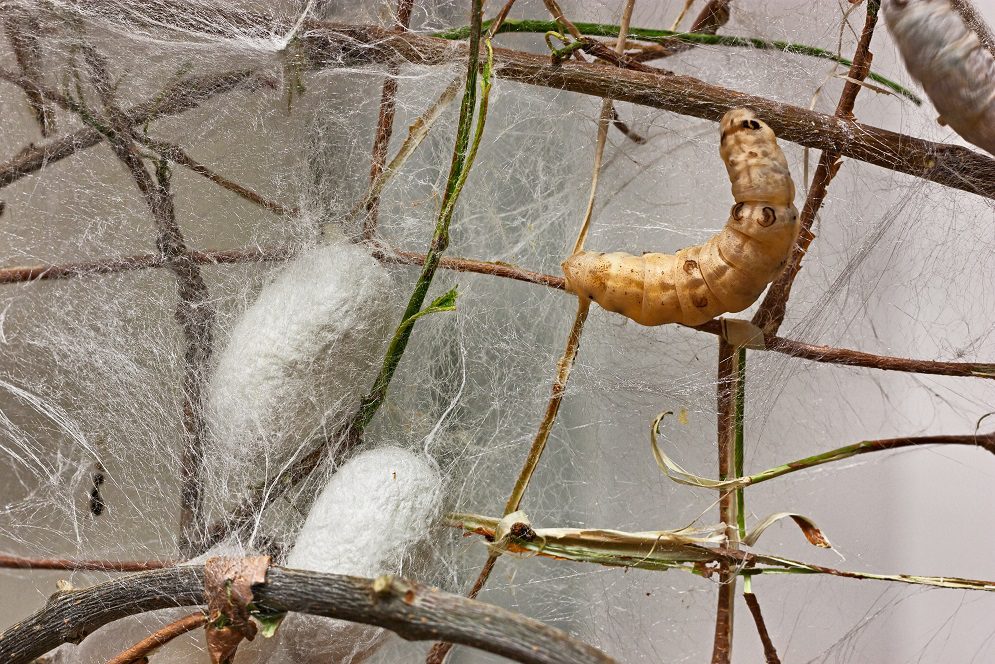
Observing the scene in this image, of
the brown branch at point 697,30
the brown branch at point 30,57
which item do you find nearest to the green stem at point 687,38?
the brown branch at point 697,30

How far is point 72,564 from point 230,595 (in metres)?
0.25

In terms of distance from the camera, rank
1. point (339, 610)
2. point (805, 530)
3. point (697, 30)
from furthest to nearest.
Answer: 1. point (697, 30)
2. point (805, 530)
3. point (339, 610)

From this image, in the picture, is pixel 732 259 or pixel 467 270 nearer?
pixel 732 259

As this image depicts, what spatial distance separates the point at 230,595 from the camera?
1.03 ft

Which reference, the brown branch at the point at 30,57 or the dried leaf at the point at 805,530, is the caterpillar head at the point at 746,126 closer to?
the dried leaf at the point at 805,530

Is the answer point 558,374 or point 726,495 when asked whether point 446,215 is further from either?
point 726,495

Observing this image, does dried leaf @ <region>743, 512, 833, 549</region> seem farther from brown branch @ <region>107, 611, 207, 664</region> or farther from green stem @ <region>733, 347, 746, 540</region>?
brown branch @ <region>107, 611, 207, 664</region>

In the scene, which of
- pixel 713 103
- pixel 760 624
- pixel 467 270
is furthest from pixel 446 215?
pixel 760 624

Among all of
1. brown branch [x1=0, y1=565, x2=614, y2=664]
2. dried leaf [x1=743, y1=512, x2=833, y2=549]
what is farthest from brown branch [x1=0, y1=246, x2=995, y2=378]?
brown branch [x1=0, y1=565, x2=614, y2=664]

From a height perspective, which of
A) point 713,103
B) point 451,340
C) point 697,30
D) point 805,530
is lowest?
point 805,530

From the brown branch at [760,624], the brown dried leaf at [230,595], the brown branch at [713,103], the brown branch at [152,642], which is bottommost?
the brown branch at [152,642]

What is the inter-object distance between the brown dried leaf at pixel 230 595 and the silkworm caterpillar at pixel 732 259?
0.74ft

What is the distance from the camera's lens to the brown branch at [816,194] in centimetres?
45

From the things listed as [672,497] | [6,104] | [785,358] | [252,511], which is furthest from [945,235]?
[6,104]
